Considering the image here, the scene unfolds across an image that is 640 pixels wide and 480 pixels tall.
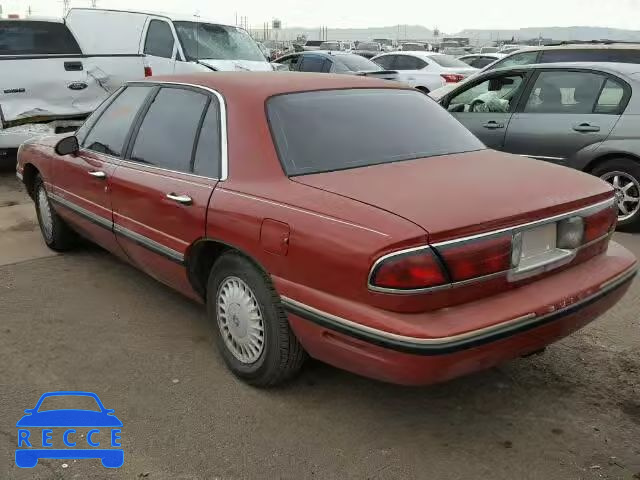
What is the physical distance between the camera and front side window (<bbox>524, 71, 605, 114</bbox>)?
A: 6059 mm

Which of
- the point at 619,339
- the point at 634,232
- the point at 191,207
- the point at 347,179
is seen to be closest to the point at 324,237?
the point at 347,179

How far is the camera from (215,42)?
34.2 feet

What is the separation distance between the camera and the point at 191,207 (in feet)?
10.7

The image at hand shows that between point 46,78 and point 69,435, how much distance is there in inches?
245

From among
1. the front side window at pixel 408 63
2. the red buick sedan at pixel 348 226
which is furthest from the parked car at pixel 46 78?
the front side window at pixel 408 63

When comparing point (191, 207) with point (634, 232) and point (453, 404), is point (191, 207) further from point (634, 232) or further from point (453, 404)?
point (634, 232)

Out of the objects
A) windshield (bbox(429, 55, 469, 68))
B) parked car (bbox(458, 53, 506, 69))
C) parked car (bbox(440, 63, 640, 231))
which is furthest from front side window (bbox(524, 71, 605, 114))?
parked car (bbox(458, 53, 506, 69))

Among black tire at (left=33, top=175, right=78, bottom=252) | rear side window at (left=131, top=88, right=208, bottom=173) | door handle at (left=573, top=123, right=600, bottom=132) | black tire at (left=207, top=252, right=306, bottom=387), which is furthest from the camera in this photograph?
door handle at (left=573, top=123, right=600, bottom=132)

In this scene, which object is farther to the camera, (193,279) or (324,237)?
(193,279)

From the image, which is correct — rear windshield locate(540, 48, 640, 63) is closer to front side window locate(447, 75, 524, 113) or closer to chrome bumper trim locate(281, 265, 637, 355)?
front side window locate(447, 75, 524, 113)

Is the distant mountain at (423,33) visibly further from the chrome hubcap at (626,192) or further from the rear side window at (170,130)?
the rear side window at (170,130)

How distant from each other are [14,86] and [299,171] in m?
5.95

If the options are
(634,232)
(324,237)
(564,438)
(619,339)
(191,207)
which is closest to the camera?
(324,237)

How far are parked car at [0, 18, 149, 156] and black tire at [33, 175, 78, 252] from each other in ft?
8.39
